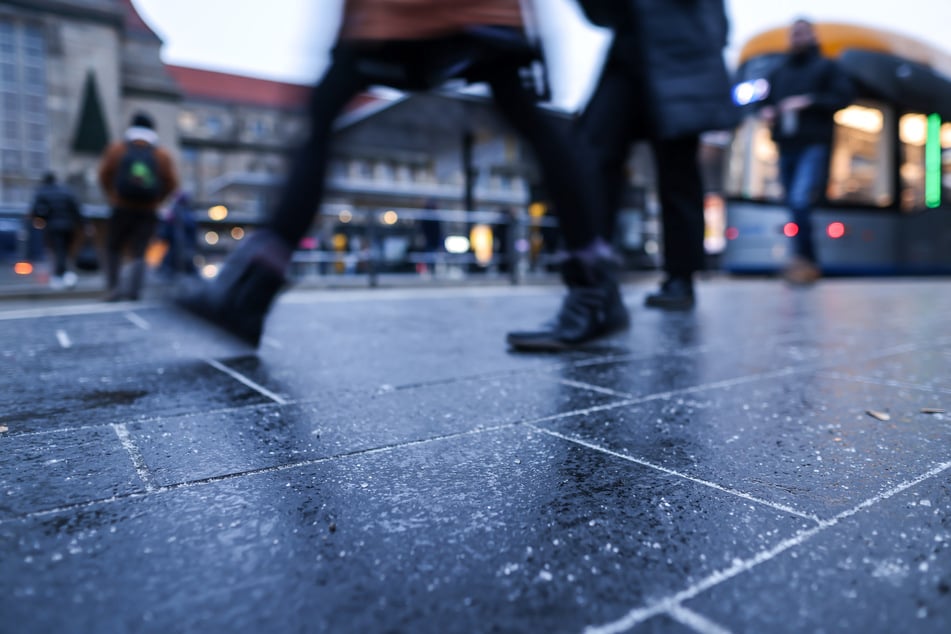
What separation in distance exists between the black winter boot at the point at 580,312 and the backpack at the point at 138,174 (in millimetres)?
4299

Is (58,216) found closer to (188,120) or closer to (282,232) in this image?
(282,232)

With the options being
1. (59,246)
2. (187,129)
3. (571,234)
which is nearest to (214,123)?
(187,129)

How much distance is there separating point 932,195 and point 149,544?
36.6 feet

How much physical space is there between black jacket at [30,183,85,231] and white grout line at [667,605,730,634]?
10.4 m

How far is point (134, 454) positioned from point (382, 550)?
0.57 metres

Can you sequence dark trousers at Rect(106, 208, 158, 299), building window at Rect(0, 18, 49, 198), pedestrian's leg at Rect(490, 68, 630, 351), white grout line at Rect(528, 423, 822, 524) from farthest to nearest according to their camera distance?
1. building window at Rect(0, 18, 49, 198)
2. dark trousers at Rect(106, 208, 158, 299)
3. pedestrian's leg at Rect(490, 68, 630, 351)
4. white grout line at Rect(528, 423, 822, 524)

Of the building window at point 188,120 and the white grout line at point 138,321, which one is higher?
the building window at point 188,120

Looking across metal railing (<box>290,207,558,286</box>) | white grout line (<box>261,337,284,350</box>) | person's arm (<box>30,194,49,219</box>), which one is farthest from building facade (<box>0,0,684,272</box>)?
white grout line (<box>261,337,284,350</box>)

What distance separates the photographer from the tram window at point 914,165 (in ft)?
30.7

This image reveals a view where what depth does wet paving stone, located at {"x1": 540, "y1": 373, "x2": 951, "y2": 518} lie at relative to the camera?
961mm

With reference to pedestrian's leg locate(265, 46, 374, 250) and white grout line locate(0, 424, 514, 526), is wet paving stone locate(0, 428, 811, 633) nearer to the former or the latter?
white grout line locate(0, 424, 514, 526)

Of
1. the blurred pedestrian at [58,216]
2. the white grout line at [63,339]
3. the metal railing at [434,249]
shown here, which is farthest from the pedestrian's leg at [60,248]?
the white grout line at [63,339]

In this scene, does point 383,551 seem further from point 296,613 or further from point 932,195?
point 932,195

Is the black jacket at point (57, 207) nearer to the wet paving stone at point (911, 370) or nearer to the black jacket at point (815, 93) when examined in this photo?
the black jacket at point (815, 93)
